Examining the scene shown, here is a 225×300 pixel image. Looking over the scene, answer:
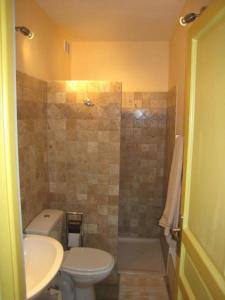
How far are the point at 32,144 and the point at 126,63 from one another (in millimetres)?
1776

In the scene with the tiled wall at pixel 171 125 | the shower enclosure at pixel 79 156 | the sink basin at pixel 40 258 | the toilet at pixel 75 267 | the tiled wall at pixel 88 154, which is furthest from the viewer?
the tiled wall at pixel 171 125

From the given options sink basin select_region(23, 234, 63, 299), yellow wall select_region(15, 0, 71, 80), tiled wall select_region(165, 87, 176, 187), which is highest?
yellow wall select_region(15, 0, 71, 80)

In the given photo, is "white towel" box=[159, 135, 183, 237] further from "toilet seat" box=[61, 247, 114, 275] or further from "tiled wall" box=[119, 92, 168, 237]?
"tiled wall" box=[119, 92, 168, 237]

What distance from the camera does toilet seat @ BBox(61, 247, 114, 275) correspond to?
2035 mm

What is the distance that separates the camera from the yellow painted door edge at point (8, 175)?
652 mm

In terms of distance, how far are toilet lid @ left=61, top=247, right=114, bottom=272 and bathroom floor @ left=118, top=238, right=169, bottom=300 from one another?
0.50 meters

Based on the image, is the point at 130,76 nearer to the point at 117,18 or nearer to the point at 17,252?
the point at 117,18

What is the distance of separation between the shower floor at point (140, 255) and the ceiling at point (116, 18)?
8.71ft

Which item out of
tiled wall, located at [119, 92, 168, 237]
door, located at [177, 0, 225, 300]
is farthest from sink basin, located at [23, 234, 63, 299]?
tiled wall, located at [119, 92, 168, 237]

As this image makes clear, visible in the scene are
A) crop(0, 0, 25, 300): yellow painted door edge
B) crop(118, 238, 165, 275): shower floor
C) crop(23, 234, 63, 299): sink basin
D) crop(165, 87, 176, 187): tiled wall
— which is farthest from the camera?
crop(118, 238, 165, 275): shower floor

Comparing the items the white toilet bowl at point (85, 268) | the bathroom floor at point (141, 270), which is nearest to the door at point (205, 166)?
the white toilet bowl at point (85, 268)

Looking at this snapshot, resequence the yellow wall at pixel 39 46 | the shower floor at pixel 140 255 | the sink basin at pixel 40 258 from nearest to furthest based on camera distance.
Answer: the sink basin at pixel 40 258, the yellow wall at pixel 39 46, the shower floor at pixel 140 255

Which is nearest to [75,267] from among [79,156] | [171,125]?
[79,156]

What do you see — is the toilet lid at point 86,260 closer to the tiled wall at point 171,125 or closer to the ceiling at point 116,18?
the tiled wall at point 171,125
